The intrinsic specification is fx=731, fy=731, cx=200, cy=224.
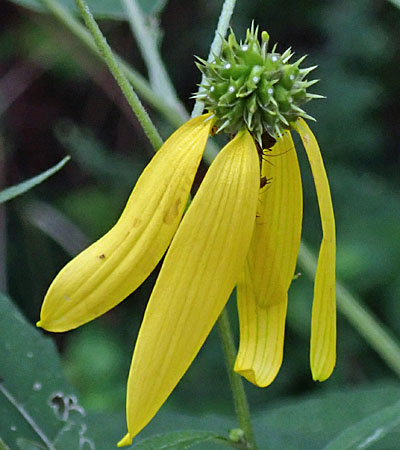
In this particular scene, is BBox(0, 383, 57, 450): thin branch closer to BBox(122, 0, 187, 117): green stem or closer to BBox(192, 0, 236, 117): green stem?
BBox(192, 0, 236, 117): green stem

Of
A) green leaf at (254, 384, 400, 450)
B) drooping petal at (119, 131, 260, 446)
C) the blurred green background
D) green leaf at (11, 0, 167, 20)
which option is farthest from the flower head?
the blurred green background

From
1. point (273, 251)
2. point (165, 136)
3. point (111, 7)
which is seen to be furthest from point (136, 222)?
point (165, 136)

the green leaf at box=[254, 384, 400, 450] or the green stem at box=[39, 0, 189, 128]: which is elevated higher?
the green stem at box=[39, 0, 189, 128]

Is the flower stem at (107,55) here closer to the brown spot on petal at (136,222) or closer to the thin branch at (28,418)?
the brown spot on petal at (136,222)

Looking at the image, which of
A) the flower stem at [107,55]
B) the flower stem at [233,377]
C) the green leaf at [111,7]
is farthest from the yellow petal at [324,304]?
the green leaf at [111,7]

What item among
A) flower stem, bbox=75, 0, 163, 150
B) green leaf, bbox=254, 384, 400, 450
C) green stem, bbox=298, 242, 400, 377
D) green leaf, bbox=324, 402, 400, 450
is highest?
flower stem, bbox=75, 0, 163, 150

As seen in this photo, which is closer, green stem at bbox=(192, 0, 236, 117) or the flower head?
the flower head

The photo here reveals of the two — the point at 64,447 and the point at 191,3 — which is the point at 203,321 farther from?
the point at 191,3
